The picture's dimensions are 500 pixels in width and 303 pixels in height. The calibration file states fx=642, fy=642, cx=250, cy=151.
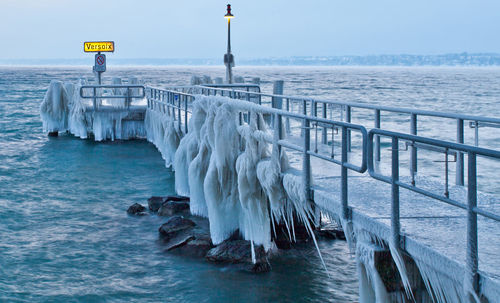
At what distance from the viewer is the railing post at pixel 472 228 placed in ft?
13.1

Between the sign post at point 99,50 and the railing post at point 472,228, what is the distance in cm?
2464

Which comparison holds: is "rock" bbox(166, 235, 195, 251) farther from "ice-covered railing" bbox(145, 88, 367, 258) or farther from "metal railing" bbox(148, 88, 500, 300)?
"metal railing" bbox(148, 88, 500, 300)

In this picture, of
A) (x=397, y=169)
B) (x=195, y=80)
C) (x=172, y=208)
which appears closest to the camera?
(x=397, y=169)

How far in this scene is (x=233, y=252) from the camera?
9.33 meters

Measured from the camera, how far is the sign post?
2730 cm

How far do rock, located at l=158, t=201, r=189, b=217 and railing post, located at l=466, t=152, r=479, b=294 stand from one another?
28.2ft

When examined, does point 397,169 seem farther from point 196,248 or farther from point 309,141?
point 196,248

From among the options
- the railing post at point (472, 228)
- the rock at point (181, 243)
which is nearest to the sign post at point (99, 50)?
the rock at point (181, 243)

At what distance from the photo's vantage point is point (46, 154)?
21.7 m

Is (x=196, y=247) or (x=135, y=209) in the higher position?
(x=135, y=209)

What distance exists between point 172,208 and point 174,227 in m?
1.58

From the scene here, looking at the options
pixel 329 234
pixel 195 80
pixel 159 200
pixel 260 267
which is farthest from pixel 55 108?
pixel 260 267

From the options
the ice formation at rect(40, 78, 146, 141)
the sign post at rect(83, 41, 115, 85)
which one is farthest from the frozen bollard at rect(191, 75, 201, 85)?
the sign post at rect(83, 41, 115, 85)

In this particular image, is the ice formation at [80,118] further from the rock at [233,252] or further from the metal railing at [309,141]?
the rock at [233,252]
